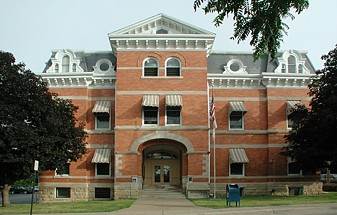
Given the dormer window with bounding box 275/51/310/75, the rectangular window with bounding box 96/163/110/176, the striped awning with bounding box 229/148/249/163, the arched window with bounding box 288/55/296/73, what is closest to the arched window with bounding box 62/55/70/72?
the rectangular window with bounding box 96/163/110/176

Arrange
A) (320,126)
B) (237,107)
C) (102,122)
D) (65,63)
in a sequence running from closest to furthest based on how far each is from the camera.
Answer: (320,126) → (237,107) → (102,122) → (65,63)

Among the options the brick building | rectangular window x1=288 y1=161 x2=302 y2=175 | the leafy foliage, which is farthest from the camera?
rectangular window x1=288 y1=161 x2=302 y2=175

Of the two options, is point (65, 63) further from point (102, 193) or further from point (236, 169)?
point (236, 169)

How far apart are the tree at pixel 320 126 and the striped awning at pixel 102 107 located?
A: 14.5 metres

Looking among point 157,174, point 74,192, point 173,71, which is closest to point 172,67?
point 173,71

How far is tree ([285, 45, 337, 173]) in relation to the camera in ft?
108

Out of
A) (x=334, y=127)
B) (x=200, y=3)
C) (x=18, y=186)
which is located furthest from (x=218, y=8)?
(x=18, y=186)

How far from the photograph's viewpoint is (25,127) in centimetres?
2975

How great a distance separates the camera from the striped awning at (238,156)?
133 feet

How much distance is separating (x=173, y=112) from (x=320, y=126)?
11643mm

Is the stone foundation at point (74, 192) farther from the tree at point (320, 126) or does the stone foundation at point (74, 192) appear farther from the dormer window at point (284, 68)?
the dormer window at point (284, 68)

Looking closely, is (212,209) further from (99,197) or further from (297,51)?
(297,51)

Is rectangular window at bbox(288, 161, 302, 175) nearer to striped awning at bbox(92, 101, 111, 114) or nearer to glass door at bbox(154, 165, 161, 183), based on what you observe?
glass door at bbox(154, 165, 161, 183)

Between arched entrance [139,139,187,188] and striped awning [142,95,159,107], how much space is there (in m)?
4.93
